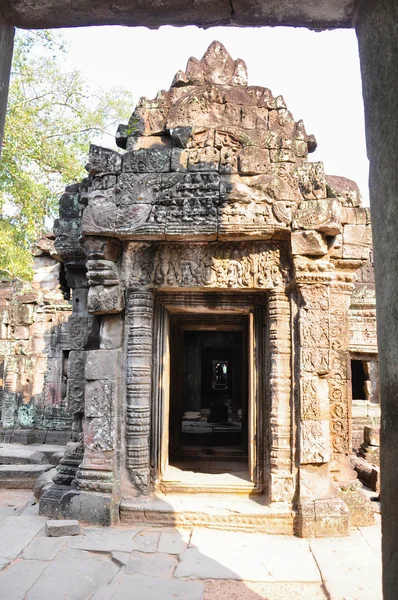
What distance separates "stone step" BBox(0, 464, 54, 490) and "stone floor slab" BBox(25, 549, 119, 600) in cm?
360

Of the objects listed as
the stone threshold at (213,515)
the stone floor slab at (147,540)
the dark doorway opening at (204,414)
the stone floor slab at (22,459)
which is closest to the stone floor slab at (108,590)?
the stone floor slab at (147,540)

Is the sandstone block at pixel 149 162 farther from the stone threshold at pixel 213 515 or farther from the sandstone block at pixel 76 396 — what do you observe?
the stone threshold at pixel 213 515

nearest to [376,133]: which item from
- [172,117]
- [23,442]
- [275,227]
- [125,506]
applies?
[275,227]

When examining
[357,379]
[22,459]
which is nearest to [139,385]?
[22,459]

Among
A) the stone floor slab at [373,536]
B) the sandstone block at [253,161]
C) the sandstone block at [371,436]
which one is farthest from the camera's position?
the sandstone block at [371,436]

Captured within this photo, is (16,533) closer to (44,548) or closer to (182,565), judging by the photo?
(44,548)

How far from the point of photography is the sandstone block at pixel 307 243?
17.6 feet

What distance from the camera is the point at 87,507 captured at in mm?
5391

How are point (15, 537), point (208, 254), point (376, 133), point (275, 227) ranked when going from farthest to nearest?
point (208, 254)
point (275, 227)
point (15, 537)
point (376, 133)

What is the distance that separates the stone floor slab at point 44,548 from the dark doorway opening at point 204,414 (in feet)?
8.05

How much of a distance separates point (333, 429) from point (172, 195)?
322 centimetres

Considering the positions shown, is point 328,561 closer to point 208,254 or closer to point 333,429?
point 333,429

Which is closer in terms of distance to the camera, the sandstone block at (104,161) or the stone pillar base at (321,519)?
the stone pillar base at (321,519)

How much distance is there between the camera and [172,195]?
5523 mm
